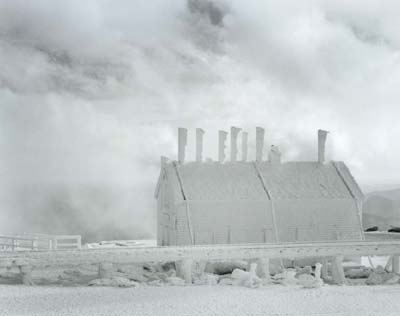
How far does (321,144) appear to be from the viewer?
4088cm

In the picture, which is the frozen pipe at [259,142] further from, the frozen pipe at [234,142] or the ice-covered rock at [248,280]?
the ice-covered rock at [248,280]

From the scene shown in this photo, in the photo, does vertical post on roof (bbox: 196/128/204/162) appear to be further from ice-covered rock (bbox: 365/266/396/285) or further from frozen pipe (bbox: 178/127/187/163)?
ice-covered rock (bbox: 365/266/396/285)

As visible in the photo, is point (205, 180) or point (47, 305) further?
point (205, 180)

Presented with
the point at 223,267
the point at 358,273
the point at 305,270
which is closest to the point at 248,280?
the point at 223,267

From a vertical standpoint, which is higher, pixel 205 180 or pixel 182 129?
pixel 182 129

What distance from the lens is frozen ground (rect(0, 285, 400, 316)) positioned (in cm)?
2223

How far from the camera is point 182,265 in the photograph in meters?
28.8

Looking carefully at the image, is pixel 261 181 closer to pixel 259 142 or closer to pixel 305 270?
pixel 259 142

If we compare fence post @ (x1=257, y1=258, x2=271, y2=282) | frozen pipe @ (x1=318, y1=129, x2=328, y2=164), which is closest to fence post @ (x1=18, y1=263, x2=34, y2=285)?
fence post @ (x1=257, y1=258, x2=271, y2=282)

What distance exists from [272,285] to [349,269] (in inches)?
398

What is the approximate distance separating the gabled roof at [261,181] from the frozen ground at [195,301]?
33.7 ft

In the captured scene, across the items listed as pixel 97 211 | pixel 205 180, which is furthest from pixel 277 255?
pixel 97 211

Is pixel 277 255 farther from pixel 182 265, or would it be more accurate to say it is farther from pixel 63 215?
pixel 63 215

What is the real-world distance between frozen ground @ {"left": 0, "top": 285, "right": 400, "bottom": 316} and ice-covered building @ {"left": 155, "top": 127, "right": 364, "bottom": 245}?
351 inches
